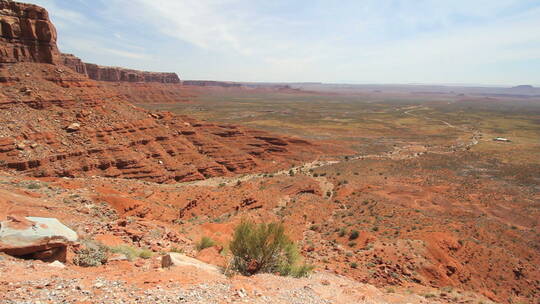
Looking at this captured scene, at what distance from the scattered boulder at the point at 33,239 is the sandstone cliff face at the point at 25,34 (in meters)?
27.8

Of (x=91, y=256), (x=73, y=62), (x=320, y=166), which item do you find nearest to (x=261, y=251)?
(x=91, y=256)

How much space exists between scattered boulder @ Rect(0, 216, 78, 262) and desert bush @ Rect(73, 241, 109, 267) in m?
0.46

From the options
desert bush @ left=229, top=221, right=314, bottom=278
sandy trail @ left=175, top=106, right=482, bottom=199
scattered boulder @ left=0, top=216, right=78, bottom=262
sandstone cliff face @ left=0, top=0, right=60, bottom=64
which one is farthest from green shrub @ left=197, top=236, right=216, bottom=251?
sandstone cliff face @ left=0, top=0, right=60, bottom=64

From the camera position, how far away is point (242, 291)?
719 cm

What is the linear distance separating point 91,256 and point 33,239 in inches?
64.4

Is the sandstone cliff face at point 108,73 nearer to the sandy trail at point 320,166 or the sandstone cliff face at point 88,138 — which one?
the sandstone cliff face at point 88,138

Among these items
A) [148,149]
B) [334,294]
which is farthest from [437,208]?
[148,149]

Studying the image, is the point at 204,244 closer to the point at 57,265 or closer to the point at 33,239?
the point at 57,265

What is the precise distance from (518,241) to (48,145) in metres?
35.5

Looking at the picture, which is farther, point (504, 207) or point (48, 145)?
point (504, 207)

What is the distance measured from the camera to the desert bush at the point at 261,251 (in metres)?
9.95

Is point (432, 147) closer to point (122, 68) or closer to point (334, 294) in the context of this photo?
point (334, 294)

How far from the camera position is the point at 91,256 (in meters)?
8.20

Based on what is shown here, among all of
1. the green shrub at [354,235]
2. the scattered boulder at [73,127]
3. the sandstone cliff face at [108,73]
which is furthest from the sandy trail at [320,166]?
the sandstone cliff face at [108,73]
